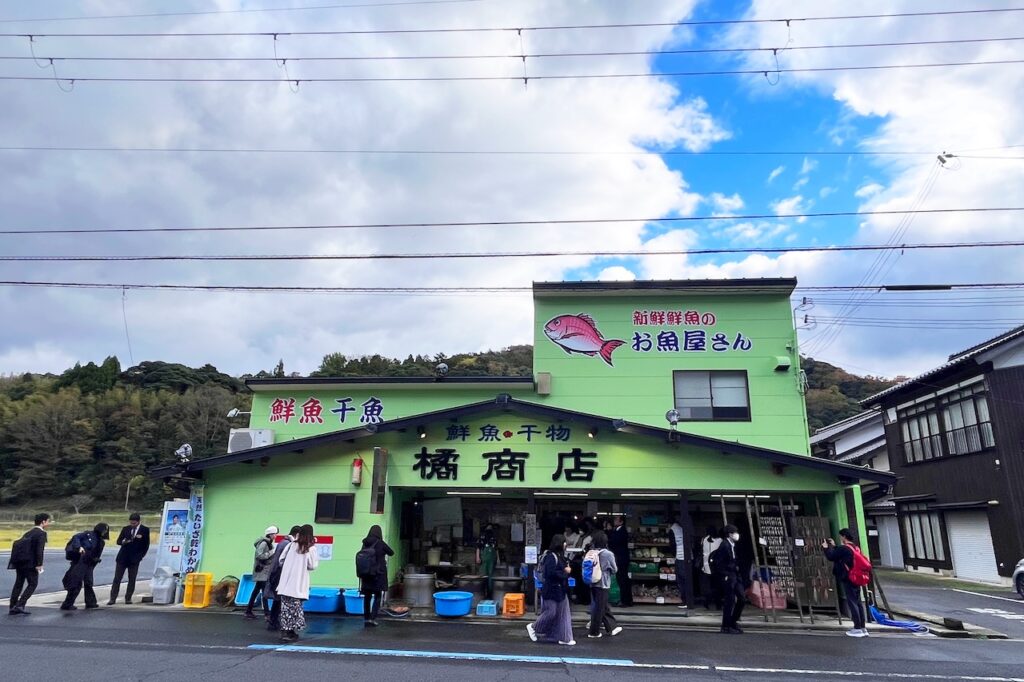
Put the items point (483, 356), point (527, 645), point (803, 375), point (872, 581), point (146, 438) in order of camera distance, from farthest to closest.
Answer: point (146, 438) < point (483, 356) < point (803, 375) < point (872, 581) < point (527, 645)

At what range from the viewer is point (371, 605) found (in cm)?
1171

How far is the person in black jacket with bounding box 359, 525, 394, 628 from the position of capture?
11.5 meters

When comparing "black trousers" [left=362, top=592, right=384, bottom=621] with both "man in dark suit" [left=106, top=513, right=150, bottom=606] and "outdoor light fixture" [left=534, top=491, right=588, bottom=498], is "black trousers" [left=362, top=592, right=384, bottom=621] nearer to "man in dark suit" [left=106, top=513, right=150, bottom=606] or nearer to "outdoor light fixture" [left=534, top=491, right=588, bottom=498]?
"outdoor light fixture" [left=534, top=491, right=588, bottom=498]

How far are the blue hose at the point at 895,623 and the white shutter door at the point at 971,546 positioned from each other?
45.0 ft

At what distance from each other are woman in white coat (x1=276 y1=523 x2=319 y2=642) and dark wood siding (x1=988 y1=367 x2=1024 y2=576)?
22.6m

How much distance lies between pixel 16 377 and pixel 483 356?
7011 cm

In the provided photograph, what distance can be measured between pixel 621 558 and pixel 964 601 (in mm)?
10578

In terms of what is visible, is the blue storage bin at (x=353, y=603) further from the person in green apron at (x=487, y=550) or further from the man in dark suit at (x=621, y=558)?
the man in dark suit at (x=621, y=558)

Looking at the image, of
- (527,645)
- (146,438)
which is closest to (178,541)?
(527,645)

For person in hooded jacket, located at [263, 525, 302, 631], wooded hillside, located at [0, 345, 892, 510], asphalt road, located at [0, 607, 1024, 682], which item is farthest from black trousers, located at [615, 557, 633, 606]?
wooded hillside, located at [0, 345, 892, 510]

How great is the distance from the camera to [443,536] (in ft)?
51.5

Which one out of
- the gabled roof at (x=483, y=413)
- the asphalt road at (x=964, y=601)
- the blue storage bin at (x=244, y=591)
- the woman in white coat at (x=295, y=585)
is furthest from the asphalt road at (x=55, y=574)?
the asphalt road at (x=964, y=601)

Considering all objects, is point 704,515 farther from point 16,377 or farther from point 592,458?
point 16,377

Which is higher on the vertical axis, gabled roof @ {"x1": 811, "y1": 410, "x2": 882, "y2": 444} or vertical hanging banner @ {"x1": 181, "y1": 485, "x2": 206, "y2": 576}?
gabled roof @ {"x1": 811, "y1": 410, "x2": 882, "y2": 444}
